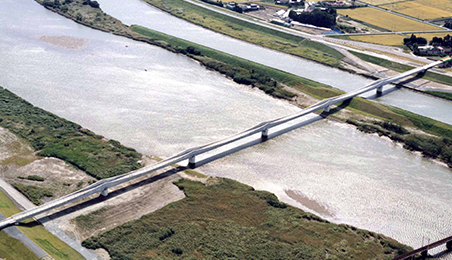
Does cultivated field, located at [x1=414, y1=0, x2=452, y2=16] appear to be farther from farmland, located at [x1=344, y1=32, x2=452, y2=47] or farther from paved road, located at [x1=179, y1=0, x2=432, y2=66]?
paved road, located at [x1=179, y1=0, x2=432, y2=66]

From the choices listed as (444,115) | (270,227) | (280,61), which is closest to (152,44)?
(280,61)

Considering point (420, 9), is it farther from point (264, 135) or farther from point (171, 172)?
point (171, 172)

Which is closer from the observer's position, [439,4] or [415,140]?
[415,140]

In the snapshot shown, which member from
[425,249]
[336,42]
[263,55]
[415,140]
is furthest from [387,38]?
[425,249]

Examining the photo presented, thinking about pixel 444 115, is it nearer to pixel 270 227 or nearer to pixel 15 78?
pixel 270 227

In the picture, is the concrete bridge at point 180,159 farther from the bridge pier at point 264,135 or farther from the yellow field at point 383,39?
the yellow field at point 383,39

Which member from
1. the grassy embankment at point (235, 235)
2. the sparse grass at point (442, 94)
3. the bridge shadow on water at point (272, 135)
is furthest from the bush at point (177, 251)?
the sparse grass at point (442, 94)
